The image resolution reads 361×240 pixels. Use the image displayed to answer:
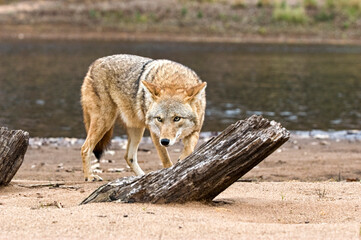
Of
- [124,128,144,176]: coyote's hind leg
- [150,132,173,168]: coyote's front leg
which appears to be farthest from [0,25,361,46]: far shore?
[150,132,173,168]: coyote's front leg

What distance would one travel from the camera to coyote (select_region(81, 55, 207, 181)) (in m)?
6.79

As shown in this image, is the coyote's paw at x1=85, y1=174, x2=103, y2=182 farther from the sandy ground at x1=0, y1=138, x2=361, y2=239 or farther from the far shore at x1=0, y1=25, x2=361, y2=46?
the far shore at x1=0, y1=25, x2=361, y2=46

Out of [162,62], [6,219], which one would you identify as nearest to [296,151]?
[162,62]

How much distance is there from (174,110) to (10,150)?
1.70 meters

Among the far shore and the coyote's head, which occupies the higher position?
the coyote's head

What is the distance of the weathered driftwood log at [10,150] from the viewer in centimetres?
672

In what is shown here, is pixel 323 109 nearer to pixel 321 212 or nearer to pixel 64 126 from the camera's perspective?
pixel 64 126

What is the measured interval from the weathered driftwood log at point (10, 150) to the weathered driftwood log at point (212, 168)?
1662mm

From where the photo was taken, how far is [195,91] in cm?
679

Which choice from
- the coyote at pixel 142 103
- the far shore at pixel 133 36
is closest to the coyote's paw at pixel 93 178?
the coyote at pixel 142 103

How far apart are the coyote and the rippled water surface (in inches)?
195

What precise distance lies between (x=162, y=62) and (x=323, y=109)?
33.1ft

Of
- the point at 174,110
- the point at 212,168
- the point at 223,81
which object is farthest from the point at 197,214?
the point at 223,81

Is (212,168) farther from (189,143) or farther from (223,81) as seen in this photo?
(223,81)
